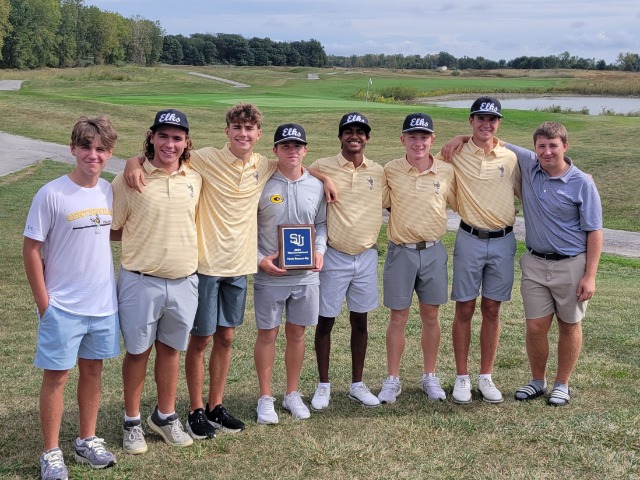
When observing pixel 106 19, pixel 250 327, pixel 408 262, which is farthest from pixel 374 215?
pixel 106 19

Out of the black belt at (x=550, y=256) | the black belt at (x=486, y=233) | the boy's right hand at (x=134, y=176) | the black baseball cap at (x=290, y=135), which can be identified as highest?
the black baseball cap at (x=290, y=135)

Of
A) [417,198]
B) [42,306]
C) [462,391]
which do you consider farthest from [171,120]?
[462,391]

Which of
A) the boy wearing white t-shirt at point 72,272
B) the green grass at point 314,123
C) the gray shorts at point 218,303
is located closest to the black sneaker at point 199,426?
the gray shorts at point 218,303

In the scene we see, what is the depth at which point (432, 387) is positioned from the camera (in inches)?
243

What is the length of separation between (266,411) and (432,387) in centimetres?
133

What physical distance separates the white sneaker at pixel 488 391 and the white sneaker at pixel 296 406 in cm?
133

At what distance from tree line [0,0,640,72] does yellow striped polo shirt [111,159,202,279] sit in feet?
243

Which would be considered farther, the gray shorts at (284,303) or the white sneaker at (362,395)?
the white sneaker at (362,395)

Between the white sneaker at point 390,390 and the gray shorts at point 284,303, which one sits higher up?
the gray shorts at point 284,303

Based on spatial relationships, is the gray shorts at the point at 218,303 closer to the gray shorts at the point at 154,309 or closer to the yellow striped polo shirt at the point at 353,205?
the gray shorts at the point at 154,309

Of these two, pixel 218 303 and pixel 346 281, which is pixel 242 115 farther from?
pixel 346 281

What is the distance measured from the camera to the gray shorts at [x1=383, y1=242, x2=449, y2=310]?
604 cm

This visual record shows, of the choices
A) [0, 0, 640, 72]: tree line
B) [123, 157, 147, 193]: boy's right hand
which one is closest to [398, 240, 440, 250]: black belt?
[123, 157, 147, 193]: boy's right hand

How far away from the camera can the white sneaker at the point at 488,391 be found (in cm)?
602
